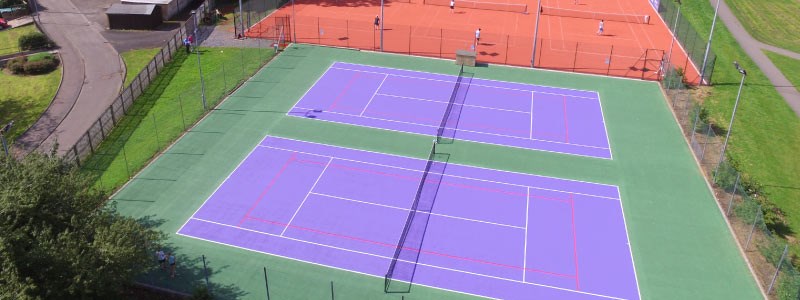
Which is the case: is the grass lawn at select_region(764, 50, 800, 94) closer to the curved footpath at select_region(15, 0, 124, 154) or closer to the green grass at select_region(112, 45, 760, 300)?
the green grass at select_region(112, 45, 760, 300)

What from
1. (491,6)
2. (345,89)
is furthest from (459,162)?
(491,6)

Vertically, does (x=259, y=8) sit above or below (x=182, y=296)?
above

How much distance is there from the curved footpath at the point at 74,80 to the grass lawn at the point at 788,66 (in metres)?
50.3

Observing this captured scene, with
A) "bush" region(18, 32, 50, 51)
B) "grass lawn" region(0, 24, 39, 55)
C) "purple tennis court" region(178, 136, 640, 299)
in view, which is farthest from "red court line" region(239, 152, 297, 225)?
"grass lawn" region(0, 24, 39, 55)

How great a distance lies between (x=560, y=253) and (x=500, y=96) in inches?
710

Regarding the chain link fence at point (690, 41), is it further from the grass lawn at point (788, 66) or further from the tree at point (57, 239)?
the tree at point (57, 239)

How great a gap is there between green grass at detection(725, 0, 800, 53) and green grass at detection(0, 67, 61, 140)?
59861mm

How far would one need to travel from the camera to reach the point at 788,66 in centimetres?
5212

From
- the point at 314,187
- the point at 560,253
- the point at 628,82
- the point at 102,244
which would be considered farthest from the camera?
the point at 628,82

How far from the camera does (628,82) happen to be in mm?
47562

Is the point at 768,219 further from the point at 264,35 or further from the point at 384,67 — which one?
the point at 264,35

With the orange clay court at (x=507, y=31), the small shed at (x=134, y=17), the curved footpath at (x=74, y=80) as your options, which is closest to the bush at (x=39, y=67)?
the curved footpath at (x=74, y=80)

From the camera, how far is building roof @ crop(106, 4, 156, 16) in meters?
56.0

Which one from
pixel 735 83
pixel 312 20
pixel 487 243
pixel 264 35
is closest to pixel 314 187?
pixel 487 243
